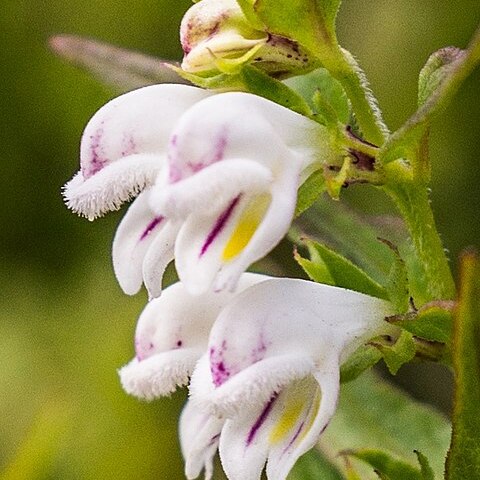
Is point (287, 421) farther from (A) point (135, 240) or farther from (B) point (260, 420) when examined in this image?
(A) point (135, 240)

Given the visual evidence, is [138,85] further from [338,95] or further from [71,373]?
[71,373]

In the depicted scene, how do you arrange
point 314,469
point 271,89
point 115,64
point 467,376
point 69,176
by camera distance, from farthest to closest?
point 69,176
point 115,64
point 314,469
point 271,89
point 467,376

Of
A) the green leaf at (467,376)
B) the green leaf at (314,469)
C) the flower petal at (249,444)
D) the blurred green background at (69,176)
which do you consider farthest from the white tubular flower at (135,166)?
the blurred green background at (69,176)

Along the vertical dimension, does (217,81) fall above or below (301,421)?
above

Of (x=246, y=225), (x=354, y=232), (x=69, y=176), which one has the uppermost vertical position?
(x=246, y=225)

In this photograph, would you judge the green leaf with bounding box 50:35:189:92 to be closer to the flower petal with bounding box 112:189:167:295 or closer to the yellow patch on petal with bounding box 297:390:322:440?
the flower petal with bounding box 112:189:167:295

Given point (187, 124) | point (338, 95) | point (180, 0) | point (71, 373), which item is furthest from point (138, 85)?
point (180, 0)

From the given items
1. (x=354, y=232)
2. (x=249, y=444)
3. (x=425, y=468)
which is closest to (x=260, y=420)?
(x=249, y=444)

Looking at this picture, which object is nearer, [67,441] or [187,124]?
[187,124]
